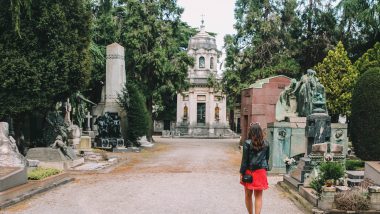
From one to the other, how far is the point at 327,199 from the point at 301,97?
7.38m

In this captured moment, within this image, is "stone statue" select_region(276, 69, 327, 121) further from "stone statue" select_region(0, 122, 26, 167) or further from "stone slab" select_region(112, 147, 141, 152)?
"stone slab" select_region(112, 147, 141, 152)

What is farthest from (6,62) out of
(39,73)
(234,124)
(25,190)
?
(234,124)

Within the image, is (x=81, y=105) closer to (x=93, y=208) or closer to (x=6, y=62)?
(x=6, y=62)

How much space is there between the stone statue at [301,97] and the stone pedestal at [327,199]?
586 cm

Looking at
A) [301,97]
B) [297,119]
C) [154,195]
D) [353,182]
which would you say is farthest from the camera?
[297,119]

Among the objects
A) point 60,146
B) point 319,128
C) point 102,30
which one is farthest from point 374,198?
point 102,30

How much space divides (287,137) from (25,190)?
8.87 metres

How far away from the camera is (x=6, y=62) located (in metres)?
15.2

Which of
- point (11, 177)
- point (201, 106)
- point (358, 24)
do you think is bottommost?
point (11, 177)

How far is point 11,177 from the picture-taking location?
31.7ft

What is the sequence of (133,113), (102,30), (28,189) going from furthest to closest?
(102,30) < (133,113) < (28,189)

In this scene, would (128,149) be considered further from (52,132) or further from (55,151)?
(55,151)

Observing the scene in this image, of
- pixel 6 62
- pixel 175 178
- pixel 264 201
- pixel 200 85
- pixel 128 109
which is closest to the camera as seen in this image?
pixel 264 201

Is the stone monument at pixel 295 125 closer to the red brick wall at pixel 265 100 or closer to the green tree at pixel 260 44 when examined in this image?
the red brick wall at pixel 265 100
